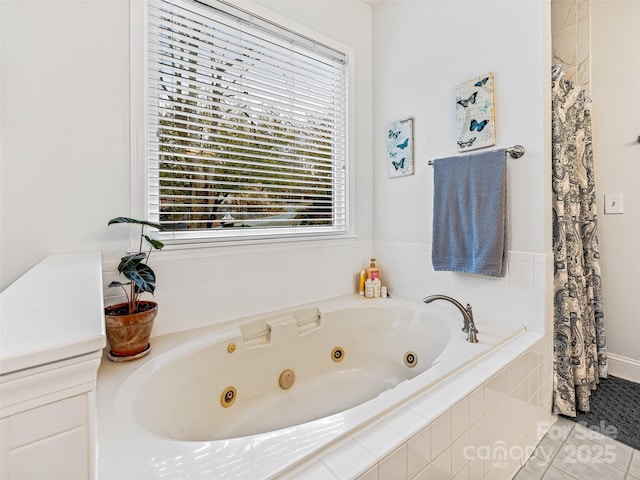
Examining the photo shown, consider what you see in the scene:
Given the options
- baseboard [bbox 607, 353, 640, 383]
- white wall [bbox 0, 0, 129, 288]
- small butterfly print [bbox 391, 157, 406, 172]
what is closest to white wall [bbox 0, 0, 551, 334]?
white wall [bbox 0, 0, 129, 288]

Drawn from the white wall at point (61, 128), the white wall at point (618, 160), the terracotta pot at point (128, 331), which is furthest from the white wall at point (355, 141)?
the white wall at point (618, 160)

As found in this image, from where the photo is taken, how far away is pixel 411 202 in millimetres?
1935

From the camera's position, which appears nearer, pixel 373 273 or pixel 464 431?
pixel 464 431

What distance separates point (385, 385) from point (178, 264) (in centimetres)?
127

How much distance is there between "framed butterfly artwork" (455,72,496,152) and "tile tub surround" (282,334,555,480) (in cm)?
101

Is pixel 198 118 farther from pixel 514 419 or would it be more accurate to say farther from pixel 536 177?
pixel 514 419

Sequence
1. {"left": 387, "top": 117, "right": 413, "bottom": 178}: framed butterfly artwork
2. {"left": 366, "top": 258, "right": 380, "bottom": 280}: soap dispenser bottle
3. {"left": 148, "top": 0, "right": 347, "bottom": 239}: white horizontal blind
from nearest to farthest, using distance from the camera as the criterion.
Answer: {"left": 148, "top": 0, "right": 347, "bottom": 239}: white horizontal blind → {"left": 387, "top": 117, "right": 413, "bottom": 178}: framed butterfly artwork → {"left": 366, "top": 258, "right": 380, "bottom": 280}: soap dispenser bottle

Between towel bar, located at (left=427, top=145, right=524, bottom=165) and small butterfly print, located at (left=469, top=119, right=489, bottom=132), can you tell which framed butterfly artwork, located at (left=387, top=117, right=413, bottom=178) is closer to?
small butterfly print, located at (left=469, top=119, right=489, bottom=132)

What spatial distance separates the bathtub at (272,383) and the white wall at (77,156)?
212mm

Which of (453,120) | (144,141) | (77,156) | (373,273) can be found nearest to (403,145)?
(453,120)

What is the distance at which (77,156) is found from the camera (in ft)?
3.89

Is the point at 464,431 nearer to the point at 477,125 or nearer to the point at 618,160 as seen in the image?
the point at 477,125

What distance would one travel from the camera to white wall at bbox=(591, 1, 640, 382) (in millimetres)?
1798

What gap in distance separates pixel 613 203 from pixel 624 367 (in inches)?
40.5
